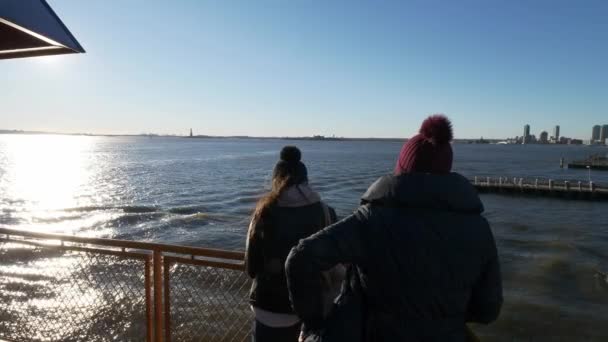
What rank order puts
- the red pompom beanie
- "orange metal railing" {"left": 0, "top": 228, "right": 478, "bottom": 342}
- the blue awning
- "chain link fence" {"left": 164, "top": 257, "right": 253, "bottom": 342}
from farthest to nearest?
"chain link fence" {"left": 164, "top": 257, "right": 253, "bottom": 342}
"orange metal railing" {"left": 0, "top": 228, "right": 478, "bottom": 342}
the blue awning
the red pompom beanie

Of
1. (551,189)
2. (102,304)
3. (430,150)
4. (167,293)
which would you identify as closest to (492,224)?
(551,189)

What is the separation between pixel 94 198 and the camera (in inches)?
1571

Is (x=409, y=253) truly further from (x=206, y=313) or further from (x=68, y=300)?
(x=68, y=300)

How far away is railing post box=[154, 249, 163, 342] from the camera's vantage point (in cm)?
389

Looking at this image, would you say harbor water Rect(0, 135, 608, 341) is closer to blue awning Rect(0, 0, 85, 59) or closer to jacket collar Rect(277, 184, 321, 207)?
jacket collar Rect(277, 184, 321, 207)

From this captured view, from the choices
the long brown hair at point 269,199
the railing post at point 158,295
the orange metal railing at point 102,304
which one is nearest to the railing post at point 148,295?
the railing post at point 158,295

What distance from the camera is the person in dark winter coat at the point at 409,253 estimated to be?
5.87 ft

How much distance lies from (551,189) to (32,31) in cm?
5079

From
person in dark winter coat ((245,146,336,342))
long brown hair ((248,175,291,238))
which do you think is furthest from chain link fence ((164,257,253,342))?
long brown hair ((248,175,291,238))

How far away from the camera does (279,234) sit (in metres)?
2.67

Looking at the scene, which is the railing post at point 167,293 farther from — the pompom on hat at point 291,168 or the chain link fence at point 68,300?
the chain link fence at point 68,300

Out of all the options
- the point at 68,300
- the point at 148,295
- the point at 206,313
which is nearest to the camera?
the point at 148,295

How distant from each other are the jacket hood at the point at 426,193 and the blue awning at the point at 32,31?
2064 millimetres

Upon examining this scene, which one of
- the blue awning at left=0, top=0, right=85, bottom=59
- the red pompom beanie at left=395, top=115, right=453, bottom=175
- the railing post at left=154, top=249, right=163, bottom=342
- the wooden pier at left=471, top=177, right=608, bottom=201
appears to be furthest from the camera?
the wooden pier at left=471, top=177, right=608, bottom=201
